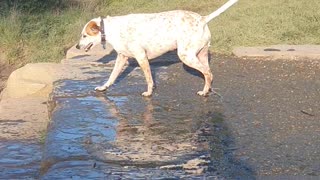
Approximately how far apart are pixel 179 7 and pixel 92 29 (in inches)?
310

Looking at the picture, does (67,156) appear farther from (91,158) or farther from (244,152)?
(244,152)

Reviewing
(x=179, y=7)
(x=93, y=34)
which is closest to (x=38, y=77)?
(x=93, y=34)

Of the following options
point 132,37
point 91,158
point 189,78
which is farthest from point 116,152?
point 189,78

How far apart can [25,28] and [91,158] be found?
829 centimetres

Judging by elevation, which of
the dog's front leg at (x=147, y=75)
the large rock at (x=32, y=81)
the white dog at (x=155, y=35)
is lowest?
the large rock at (x=32, y=81)

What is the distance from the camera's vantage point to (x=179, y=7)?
15.7 meters

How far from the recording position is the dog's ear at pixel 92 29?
7.90m

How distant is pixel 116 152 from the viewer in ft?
19.0

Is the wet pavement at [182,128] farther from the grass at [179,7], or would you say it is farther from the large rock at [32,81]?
the grass at [179,7]

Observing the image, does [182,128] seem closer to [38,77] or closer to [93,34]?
[93,34]

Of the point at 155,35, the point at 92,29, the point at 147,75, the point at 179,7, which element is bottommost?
the point at 179,7

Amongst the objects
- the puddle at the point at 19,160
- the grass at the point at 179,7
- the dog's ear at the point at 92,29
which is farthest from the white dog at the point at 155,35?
the grass at the point at 179,7

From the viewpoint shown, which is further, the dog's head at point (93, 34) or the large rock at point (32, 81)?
the large rock at point (32, 81)

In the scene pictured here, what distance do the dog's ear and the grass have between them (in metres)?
2.83
